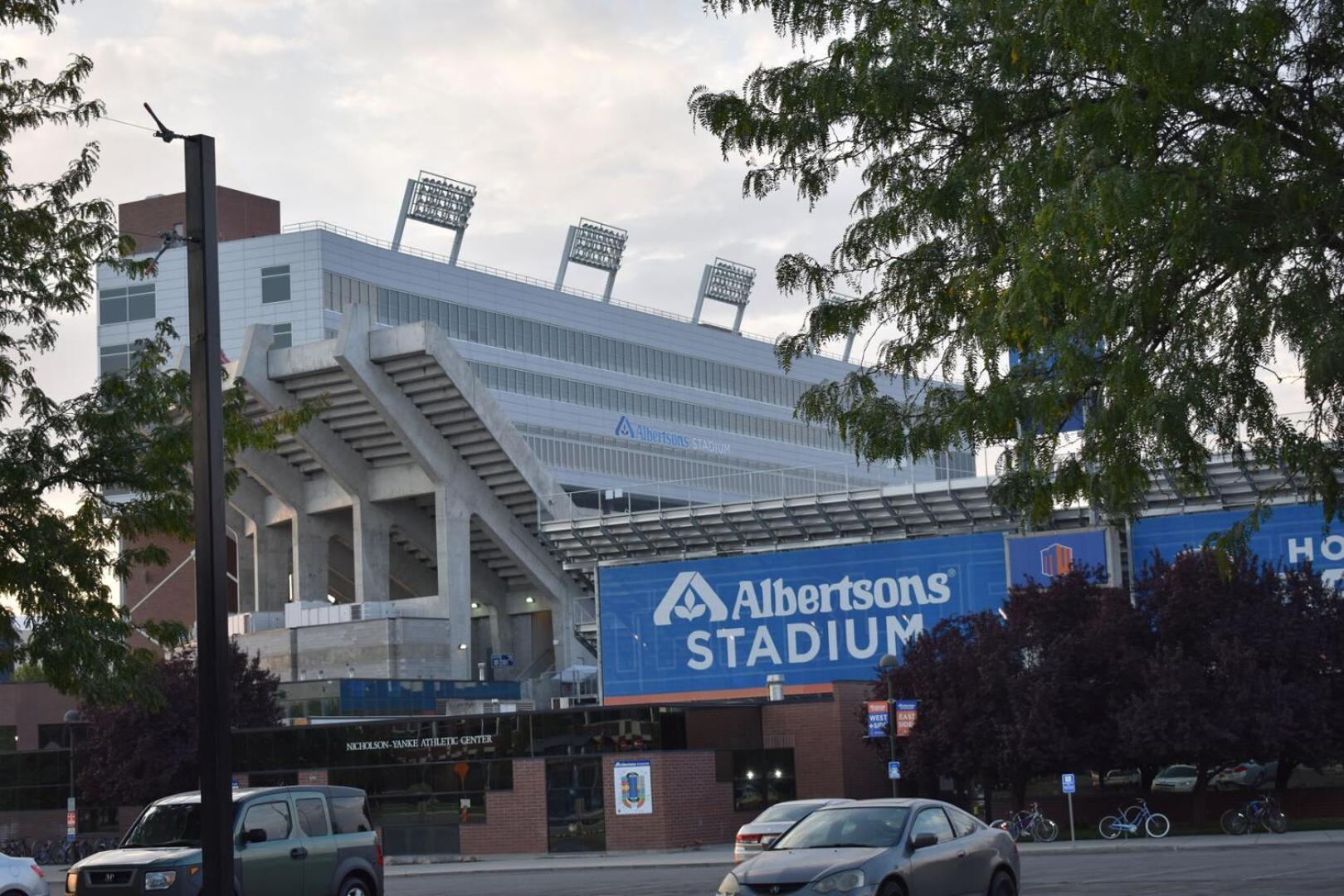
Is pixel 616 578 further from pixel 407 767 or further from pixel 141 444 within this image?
pixel 141 444

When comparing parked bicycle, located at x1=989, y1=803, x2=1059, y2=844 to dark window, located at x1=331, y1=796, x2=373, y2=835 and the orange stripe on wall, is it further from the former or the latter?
dark window, located at x1=331, y1=796, x2=373, y2=835

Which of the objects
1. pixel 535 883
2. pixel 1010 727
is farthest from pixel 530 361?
pixel 535 883

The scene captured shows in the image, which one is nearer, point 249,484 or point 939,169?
point 939,169

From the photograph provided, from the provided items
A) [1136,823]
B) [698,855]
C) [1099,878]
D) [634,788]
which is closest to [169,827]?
[1099,878]

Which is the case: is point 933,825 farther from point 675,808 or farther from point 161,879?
point 675,808

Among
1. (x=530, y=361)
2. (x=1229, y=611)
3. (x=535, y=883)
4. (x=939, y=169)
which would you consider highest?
(x=530, y=361)

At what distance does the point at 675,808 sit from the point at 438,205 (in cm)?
5754

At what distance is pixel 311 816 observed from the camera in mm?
20766

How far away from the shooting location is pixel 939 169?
13961mm

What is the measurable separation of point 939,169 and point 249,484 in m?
76.8

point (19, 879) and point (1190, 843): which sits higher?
point (19, 879)

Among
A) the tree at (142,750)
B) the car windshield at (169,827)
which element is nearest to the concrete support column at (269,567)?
the tree at (142,750)

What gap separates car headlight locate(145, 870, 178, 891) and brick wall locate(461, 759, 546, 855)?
27428 mm

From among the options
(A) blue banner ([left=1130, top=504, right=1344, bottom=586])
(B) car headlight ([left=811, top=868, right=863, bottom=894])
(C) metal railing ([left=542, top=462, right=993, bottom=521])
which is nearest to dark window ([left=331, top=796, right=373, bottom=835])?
(B) car headlight ([left=811, top=868, right=863, bottom=894])
